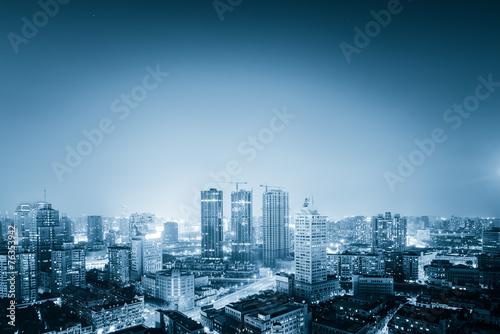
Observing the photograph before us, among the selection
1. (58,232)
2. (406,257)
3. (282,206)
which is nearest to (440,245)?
(406,257)

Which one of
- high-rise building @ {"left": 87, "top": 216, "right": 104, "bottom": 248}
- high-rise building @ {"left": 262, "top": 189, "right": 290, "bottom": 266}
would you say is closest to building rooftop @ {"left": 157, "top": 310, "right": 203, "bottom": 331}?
high-rise building @ {"left": 262, "top": 189, "right": 290, "bottom": 266}

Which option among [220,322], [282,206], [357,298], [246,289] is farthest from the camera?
[282,206]

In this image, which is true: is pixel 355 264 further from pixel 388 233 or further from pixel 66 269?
pixel 66 269

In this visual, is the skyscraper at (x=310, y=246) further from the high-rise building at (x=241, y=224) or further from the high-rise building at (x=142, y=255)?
the high-rise building at (x=241, y=224)

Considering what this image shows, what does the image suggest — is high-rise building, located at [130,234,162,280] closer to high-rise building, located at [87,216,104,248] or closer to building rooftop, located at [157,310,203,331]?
building rooftop, located at [157,310,203,331]

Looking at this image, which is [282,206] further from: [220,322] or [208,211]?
[220,322]

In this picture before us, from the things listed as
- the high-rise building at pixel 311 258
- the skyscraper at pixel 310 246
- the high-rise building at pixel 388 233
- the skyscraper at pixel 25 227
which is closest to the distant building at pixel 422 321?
the high-rise building at pixel 311 258

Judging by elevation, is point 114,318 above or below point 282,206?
below
